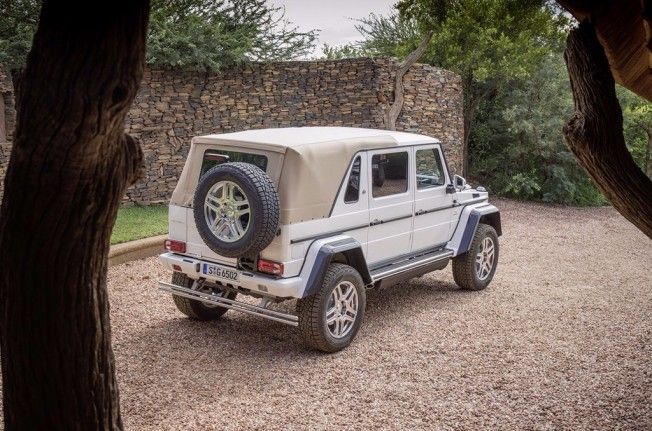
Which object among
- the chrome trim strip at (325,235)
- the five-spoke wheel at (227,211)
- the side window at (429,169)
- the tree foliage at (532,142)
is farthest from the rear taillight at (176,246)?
the tree foliage at (532,142)

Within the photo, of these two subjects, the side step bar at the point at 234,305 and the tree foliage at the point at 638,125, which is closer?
the side step bar at the point at 234,305

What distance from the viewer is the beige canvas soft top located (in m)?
6.00

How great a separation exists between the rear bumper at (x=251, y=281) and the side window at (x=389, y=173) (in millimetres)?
1525

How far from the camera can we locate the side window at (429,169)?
7.66 meters

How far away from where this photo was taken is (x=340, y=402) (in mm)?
5344

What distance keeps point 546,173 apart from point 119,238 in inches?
463

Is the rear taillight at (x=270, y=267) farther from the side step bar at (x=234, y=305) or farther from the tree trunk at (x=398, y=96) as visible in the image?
the tree trunk at (x=398, y=96)

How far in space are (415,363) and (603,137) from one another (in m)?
3.14

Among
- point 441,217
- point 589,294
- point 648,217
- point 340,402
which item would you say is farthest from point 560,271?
point 648,217

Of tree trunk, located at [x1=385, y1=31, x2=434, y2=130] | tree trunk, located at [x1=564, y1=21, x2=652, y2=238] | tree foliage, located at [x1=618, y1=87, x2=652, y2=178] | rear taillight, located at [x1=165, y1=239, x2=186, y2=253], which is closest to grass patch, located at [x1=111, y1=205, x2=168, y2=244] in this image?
rear taillight, located at [x1=165, y1=239, x2=186, y2=253]

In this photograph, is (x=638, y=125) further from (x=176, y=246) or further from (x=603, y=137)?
(x=603, y=137)

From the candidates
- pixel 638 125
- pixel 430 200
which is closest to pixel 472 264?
pixel 430 200

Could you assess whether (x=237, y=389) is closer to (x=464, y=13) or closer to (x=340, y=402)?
(x=340, y=402)

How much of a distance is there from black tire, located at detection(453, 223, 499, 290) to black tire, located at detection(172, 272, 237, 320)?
2975 millimetres
